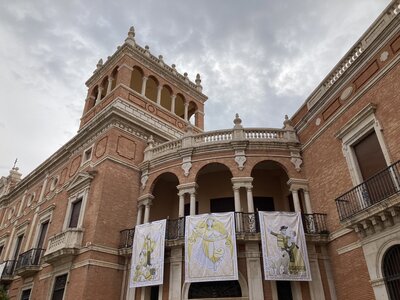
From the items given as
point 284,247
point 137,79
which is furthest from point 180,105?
point 284,247

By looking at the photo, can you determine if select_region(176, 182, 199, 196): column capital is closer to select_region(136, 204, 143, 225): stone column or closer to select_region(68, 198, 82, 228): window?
select_region(136, 204, 143, 225): stone column

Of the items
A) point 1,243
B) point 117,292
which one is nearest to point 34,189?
point 1,243

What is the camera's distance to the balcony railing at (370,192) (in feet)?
31.7

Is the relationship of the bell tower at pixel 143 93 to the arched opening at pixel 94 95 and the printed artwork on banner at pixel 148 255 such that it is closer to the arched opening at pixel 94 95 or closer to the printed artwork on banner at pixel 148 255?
the arched opening at pixel 94 95

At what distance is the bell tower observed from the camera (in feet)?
63.3

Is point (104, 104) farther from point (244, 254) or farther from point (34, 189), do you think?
point (244, 254)

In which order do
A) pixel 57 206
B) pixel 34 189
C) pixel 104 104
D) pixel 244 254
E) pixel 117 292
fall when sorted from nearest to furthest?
pixel 244 254
pixel 117 292
pixel 57 206
pixel 104 104
pixel 34 189

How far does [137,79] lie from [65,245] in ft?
39.7

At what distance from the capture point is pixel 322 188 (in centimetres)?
1343

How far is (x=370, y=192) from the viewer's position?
1056cm

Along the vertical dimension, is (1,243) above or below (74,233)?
above

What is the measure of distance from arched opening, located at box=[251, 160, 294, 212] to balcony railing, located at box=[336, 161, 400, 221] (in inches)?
175

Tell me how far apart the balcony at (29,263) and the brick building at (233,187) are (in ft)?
0.30

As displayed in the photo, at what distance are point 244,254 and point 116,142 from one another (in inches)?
340
